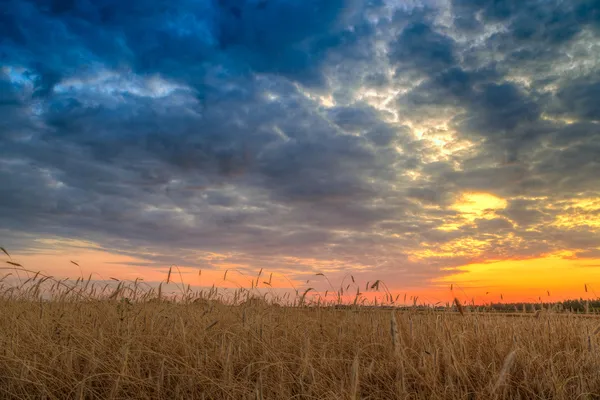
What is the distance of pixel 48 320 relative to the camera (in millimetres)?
9820

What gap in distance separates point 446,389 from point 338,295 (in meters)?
5.47

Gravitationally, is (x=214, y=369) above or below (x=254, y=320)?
below

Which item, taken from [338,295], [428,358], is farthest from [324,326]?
[428,358]

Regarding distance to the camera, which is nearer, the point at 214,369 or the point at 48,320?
the point at 214,369

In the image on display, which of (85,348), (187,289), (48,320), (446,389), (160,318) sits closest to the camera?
(446,389)

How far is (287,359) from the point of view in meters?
8.48

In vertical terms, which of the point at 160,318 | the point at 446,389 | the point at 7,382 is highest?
the point at 160,318

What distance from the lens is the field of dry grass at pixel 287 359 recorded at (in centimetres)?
682

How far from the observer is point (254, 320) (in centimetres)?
1032

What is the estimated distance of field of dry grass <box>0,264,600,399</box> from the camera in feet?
22.4

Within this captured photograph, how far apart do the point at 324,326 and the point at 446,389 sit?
430cm

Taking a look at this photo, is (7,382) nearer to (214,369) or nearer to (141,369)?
(141,369)

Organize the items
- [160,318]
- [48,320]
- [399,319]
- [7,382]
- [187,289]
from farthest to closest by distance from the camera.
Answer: [187,289], [399,319], [160,318], [48,320], [7,382]

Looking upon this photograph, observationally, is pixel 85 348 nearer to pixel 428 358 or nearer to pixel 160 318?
pixel 160 318
